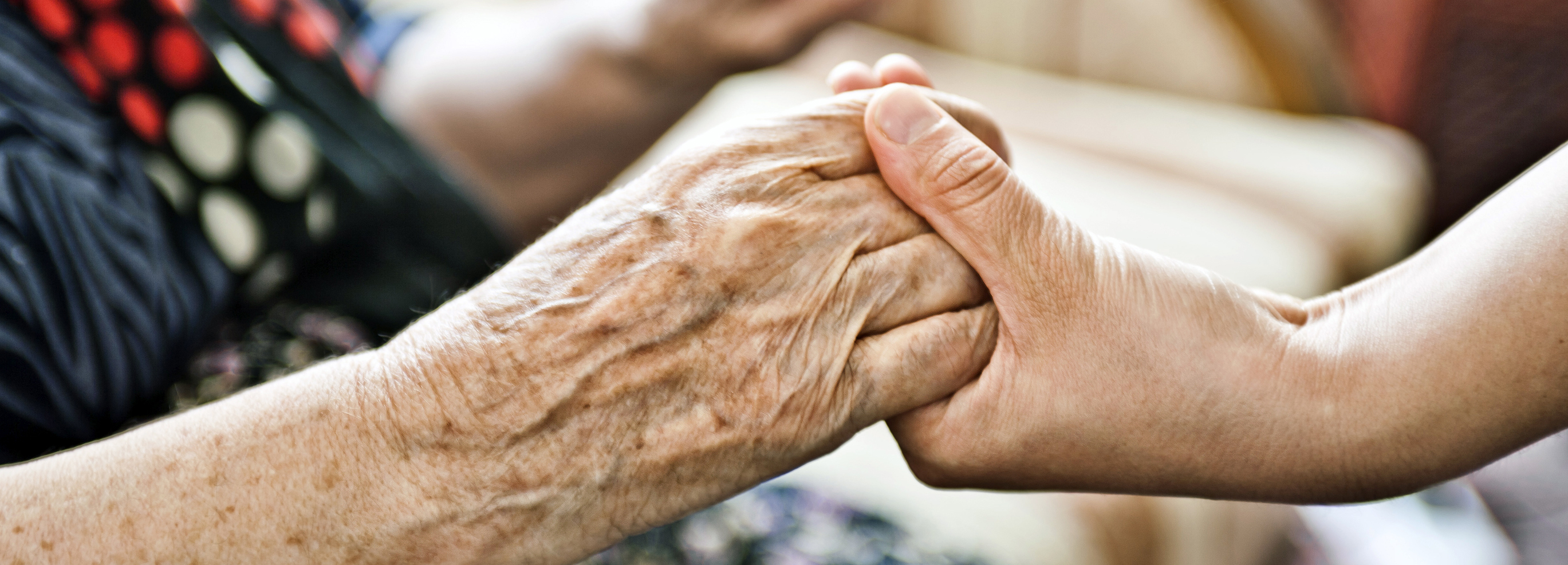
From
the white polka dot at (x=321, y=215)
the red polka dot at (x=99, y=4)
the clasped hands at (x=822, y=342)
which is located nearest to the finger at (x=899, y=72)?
the clasped hands at (x=822, y=342)

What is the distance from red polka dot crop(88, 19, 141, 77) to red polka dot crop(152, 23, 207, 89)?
2 cm

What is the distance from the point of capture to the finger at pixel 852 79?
2.65ft

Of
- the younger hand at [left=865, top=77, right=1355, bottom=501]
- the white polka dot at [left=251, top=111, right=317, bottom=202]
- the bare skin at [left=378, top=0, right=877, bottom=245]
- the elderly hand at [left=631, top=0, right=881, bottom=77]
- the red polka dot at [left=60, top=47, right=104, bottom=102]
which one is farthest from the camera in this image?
the bare skin at [left=378, top=0, right=877, bottom=245]

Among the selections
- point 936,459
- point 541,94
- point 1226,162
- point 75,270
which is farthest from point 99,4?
point 1226,162

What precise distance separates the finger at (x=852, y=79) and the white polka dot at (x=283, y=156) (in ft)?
1.77

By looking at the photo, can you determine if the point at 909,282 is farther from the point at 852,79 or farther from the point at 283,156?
the point at 283,156

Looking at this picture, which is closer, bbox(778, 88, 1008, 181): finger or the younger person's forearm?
the younger person's forearm

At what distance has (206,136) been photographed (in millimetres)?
825

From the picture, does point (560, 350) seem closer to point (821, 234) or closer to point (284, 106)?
point (821, 234)

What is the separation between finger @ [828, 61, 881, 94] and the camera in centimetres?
81

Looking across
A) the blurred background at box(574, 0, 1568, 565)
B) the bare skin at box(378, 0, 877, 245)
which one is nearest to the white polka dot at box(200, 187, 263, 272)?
the bare skin at box(378, 0, 877, 245)

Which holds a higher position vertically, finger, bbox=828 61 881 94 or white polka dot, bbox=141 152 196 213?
finger, bbox=828 61 881 94

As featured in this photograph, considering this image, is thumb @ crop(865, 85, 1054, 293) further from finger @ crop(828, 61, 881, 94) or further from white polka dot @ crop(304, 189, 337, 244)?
white polka dot @ crop(304, 189, 337, 244)

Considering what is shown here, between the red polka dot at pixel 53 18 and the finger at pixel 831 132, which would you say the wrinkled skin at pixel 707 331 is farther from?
the red polka dot at pixel 53 18
